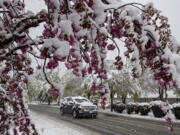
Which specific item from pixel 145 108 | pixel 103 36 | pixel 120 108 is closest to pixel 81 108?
pixel 145 108

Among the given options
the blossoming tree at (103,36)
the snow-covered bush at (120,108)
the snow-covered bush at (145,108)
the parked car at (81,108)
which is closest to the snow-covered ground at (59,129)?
the parked car at (81,108)

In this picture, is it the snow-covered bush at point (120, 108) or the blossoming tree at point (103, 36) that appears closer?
the blossoming tree at point (103, 36)

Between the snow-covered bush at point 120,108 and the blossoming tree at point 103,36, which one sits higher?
the blossoming tree at point 103,36

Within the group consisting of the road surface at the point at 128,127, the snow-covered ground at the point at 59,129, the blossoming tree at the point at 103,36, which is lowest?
the road surface at the point at 128,127

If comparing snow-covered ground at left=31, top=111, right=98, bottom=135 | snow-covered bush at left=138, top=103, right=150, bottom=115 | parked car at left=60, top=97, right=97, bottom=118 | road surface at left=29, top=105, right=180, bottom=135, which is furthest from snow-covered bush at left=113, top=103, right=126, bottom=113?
snow-covered ground at left=31, top=111, right=98, bottom=135

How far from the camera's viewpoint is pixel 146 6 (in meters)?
1.60

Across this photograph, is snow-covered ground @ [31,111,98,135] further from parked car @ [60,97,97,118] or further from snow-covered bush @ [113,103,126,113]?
snow-covered bush @ [113,103,126,113]

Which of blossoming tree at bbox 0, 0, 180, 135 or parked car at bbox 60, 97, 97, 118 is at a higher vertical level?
blossoming tree at bbox 0, 0, 180, 135

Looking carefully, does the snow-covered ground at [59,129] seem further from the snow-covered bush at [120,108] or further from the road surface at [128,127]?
the snow-covered bush at [120,108]

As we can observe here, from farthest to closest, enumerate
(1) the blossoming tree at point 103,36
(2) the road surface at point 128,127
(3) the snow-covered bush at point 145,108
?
(3) the snow-covered bush at point 145,108 < (2) the road surface at point 128,127 < (1) the blossoming tree at point 103,36

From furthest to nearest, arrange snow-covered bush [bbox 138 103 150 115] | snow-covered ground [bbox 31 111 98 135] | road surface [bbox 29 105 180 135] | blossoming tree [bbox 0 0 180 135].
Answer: snow-covered bush [bbox 138 103 150 115]
road surface [bbox 29 105 180 135]
snow-covered ground [bbox 31 111 98 135]
blossoming tree [bbox 0 0 180 135]

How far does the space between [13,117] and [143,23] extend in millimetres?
3154

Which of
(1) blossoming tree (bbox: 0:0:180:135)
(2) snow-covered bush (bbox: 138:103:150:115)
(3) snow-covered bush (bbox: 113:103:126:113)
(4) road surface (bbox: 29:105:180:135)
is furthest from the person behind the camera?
(3) snow-covered bush (bbox: 113:103:126:113)

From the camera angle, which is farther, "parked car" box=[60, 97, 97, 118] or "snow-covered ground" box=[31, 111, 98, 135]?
"parked car" box=[60, 97, 97, 118]
